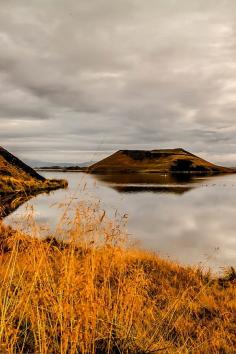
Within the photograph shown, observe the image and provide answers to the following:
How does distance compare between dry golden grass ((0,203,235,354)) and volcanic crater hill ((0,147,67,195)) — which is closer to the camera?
dry golden grass ((0,203,235,354))

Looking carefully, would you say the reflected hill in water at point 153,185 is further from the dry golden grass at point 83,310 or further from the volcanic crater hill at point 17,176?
the dry golden grass at point 83,310

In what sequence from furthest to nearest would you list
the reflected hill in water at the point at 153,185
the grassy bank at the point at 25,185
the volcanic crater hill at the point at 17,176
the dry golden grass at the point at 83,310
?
the reflected hill in water at the point at 153,185 < the volcanic crater hill at the point at 17,176 < the grassy bank at the point at 25,185 < the dry golden grass at the point at 83,310

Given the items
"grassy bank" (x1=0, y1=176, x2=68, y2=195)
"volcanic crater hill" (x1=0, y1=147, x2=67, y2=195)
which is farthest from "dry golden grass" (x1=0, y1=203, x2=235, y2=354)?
"volcanic crater hill" (x1=0, y1=147, x2=67, y2=195)

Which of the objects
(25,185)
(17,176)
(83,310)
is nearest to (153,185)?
(17,176)

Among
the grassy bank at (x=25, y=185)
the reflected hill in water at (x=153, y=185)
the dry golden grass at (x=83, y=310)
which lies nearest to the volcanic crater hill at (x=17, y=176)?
the grassy bank at (x=25, y=185)

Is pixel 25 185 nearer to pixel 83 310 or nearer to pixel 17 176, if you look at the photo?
pixel 17 176

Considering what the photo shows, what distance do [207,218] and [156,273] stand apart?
23243 millimetres

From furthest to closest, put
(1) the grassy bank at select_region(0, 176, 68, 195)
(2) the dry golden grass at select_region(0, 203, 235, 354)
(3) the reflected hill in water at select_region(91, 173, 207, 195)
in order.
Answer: (3) the reflected hill in water at select_region(91, 173, 207, 195) → (1) the grassy bank at select_region(0, 176, 68, 195) → (2) the dry golden grass at select_region(0, 203, 235, 354)

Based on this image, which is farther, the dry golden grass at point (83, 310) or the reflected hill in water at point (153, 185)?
the reflected hill in water at point (153, 185)

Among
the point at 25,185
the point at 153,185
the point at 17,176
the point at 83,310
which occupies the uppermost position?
the point at 17,176

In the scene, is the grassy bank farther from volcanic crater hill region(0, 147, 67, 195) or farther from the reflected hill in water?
the reflected hill in water

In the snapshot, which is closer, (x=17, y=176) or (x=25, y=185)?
(x=25, y=185)

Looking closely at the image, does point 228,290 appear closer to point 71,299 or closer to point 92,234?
point 92,234

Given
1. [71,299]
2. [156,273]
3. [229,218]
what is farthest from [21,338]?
[229,218]
